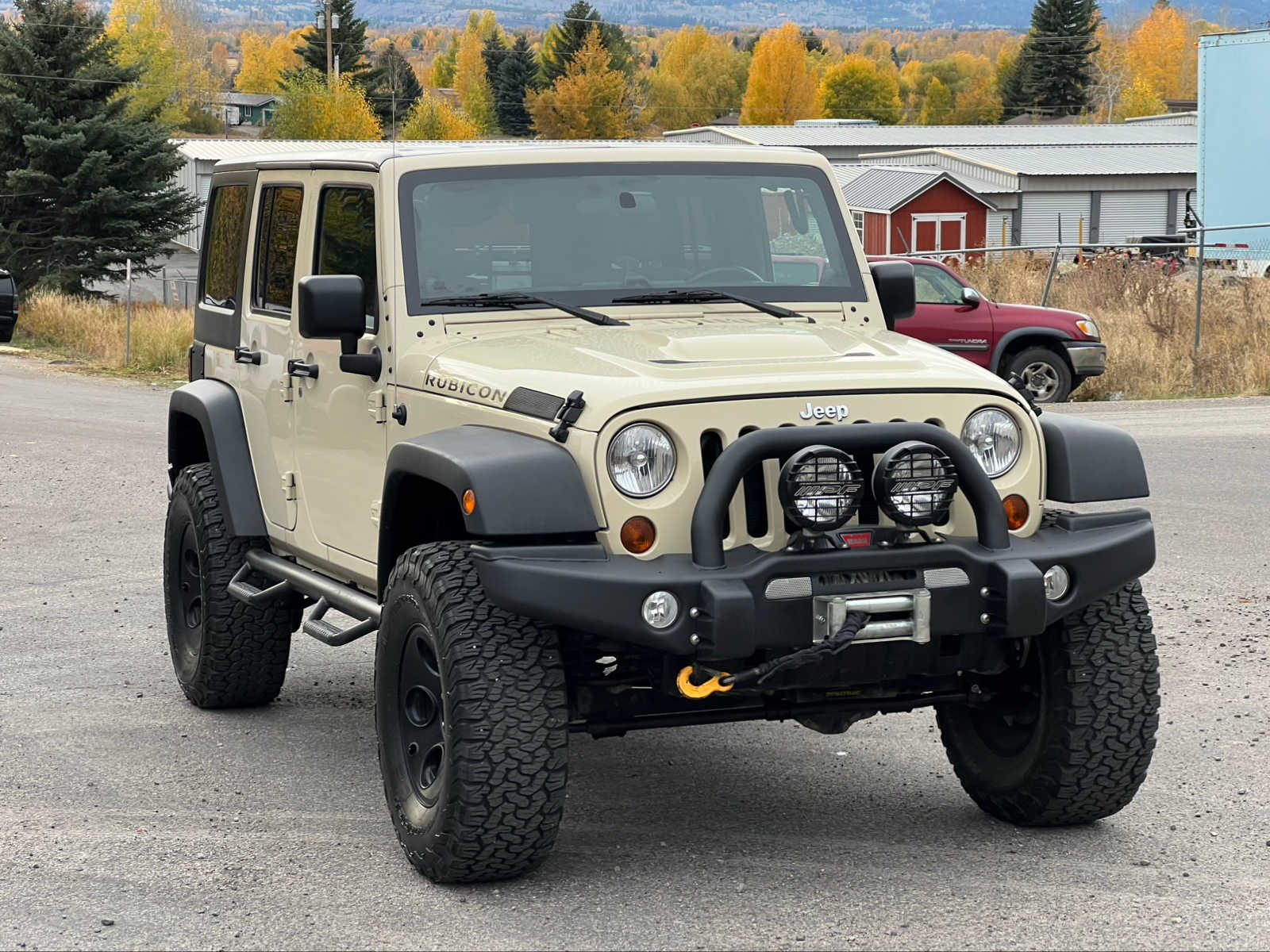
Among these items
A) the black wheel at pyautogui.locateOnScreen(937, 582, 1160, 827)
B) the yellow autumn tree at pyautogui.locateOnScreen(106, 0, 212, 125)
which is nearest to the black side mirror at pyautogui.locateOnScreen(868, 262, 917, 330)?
the black wheel at pyautogui.locateOnScreen(937, 582, 1160, 827)

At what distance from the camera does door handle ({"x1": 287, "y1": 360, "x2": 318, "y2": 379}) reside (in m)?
6.35

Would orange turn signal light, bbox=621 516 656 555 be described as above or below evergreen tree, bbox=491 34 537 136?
below

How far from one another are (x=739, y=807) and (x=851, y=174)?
213 feet

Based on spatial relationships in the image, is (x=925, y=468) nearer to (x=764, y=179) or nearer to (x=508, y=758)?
(x=508, y=758)

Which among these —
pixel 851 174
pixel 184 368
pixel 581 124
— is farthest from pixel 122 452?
pixel 581 124

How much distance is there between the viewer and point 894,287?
20.9 feet

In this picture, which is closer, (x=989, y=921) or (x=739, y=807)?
(x=989, y=921)

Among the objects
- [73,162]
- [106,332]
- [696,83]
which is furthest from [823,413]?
[696,83]

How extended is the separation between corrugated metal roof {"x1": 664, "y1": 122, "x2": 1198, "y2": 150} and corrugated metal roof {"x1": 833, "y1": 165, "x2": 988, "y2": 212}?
13.8 m

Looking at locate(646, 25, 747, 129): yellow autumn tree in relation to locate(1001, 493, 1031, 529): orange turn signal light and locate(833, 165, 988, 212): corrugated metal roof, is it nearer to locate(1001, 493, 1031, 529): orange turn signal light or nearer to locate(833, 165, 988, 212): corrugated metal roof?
locate(833, 165, 988, 212): corrugated metal roof

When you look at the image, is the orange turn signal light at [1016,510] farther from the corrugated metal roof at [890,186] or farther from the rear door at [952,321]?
the corrugated metal roof at [890,186]

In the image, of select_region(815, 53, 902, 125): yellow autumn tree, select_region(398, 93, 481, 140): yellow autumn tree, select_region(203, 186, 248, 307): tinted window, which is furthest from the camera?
select_region(815, 53, 902, 125): yellow autumn tree

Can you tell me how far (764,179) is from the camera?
646cm

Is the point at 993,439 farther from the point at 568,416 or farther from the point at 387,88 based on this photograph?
the point at 387,88
